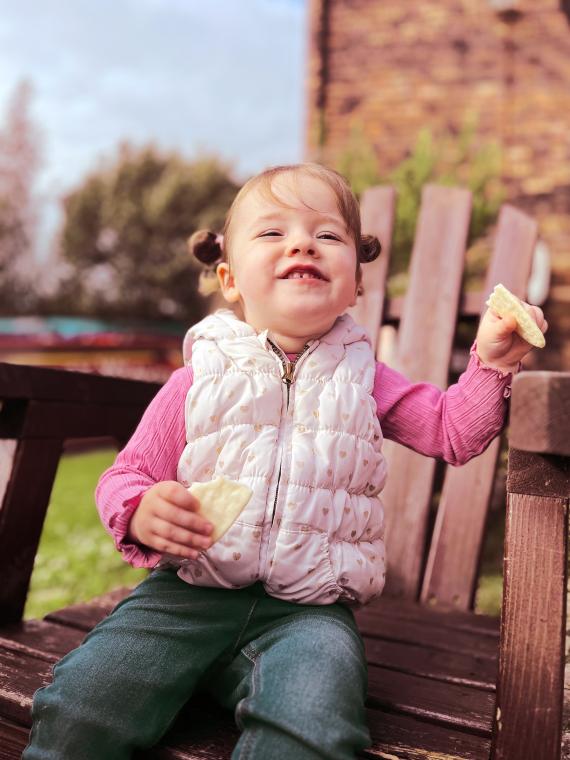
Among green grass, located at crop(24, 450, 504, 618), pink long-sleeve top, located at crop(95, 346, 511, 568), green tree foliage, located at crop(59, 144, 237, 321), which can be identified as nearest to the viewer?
pink long-sleeve top, located at crop(95, 346, 511, 568)

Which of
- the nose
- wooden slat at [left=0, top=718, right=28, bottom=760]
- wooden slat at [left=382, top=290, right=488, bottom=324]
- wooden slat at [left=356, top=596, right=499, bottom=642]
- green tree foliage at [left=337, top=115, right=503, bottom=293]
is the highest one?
green tree foliage at [left=337, top=115, right=503, bottom=293]

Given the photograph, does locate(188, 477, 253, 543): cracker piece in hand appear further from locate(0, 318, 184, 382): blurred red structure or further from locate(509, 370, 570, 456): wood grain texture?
locate(0, 318, 184, 382): blurred red structure

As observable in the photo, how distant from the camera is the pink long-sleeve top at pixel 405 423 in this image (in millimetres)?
1212

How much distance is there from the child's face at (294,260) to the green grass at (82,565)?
60.3 inches

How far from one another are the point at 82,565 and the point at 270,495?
2564mm

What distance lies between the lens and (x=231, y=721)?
1131mm

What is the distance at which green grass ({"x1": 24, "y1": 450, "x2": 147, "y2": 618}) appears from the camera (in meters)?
3.01

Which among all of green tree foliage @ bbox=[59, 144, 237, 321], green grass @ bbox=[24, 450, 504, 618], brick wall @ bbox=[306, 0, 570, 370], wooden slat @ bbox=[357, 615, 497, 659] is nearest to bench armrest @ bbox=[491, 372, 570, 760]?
wooden slat @ bbox=[357, 615, 497, 659]

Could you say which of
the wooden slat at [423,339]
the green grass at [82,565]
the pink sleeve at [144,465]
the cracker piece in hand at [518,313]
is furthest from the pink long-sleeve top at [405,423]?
the green grass at [82,565]

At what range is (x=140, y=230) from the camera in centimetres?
1518

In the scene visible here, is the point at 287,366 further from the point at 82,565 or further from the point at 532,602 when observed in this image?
the point at 82,565

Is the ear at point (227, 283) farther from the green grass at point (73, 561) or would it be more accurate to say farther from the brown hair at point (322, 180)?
the green grass at point (73, 561)

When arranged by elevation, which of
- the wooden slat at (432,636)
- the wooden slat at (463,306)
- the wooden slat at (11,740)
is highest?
the wooden slat at (463,306)

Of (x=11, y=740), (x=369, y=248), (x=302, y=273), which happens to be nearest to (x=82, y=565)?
(x=11, y=740)
